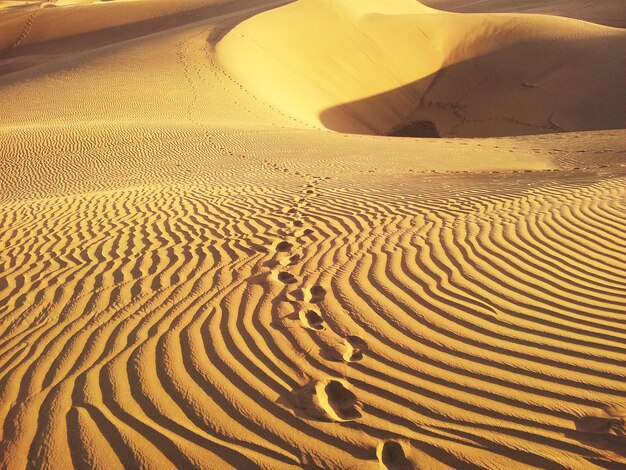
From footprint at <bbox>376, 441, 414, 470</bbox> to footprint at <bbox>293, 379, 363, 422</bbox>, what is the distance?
0.25 metres

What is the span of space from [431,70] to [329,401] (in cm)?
2611

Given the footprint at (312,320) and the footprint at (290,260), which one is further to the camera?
the footprint at (290,260)

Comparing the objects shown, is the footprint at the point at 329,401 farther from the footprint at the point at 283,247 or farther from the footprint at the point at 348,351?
the footprint at the point at 283,247

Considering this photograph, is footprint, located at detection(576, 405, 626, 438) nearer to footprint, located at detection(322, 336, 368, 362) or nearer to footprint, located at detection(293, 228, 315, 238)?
footprint, located at detection(322, 336, 368, 362)

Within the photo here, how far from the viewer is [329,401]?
9.91 feet

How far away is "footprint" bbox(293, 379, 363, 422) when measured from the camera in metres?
2.91

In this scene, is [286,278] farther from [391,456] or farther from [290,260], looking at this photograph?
[391,456]

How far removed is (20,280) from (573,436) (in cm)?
468

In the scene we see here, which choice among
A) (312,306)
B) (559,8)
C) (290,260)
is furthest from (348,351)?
(559,8)

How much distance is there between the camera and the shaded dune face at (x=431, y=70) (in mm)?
21156

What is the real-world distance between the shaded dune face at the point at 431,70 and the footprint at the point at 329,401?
17303 mm

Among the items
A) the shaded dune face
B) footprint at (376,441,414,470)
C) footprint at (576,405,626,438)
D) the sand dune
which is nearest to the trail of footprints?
footprint at (376,441,414,470)

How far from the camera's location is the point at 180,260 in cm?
523

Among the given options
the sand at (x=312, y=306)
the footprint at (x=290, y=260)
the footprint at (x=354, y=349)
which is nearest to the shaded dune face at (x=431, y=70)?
the sand at (x=312, y=306)
